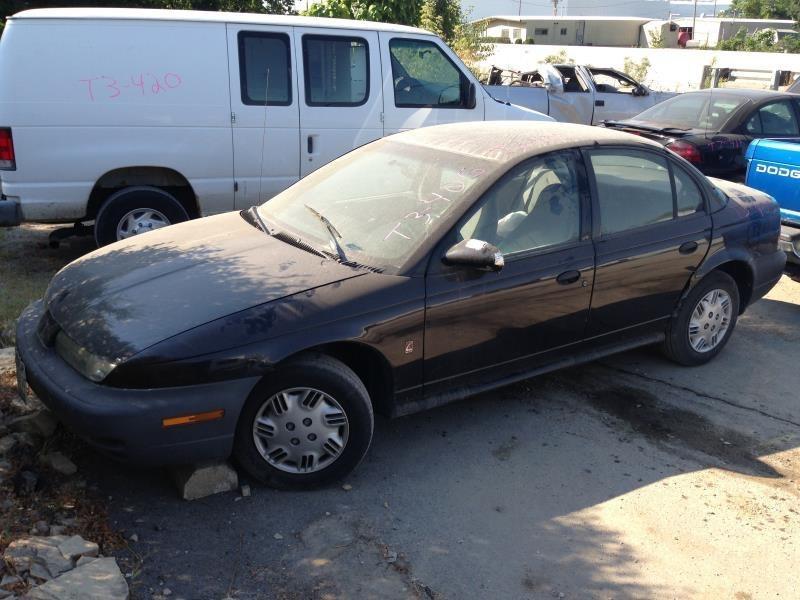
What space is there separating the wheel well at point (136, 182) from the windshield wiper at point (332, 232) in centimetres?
276

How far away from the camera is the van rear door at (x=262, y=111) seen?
23.4 ft

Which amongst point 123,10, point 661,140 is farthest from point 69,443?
point 661,140

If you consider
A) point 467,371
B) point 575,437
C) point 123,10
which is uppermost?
point 123,10

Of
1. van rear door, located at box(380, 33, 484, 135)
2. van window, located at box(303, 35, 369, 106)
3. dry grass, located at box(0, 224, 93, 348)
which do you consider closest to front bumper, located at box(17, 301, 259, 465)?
dry grass, located at box(0, 224, 93, 348)

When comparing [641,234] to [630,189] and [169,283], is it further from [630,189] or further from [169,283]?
[169,283]

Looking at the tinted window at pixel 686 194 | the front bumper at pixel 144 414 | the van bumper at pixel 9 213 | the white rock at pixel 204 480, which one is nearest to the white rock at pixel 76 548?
the front bumper at pixel 144 414

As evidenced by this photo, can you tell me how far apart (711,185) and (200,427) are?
3849mm

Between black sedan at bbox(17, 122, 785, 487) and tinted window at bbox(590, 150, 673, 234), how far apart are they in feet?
0.04

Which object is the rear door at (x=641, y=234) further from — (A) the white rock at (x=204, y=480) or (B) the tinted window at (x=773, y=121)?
(B) the tinted window at (x=773, y=121)

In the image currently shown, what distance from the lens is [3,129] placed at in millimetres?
6406

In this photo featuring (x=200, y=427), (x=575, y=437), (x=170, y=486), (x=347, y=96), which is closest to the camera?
(x=200, y=427)

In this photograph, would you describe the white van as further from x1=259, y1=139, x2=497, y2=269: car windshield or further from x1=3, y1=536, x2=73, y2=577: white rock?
x1=3, y1=536, x2=73, y2=577: white rock

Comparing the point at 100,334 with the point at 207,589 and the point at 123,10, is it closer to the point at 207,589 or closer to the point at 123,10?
the point at 207,589

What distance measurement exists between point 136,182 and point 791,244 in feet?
17.8
